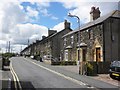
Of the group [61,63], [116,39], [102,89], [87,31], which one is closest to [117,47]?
[116,39]

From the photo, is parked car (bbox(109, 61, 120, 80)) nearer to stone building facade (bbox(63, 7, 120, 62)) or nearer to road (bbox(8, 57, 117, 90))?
road (bbox(8, 57, 117, 90))

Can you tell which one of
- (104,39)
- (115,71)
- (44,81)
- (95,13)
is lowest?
(44,81)

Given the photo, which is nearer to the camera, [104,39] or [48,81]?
[48,81]

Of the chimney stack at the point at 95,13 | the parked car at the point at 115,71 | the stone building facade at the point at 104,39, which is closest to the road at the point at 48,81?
the parked car at the point at 115,71

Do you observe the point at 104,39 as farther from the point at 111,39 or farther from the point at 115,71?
the point at 115,71

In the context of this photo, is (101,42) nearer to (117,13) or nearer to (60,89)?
(117,13)

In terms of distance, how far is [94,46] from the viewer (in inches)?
1383

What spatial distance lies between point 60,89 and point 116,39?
21.8m

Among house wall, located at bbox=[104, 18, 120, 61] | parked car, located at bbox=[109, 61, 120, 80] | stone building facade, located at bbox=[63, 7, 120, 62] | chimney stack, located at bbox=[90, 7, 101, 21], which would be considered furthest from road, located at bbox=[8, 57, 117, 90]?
chimney stack, located at bbox=[90, 7, 101, 21]

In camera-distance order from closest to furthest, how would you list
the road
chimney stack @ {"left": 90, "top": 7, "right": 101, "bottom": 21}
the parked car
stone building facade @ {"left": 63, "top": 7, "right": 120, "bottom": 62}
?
the road → the parked car → stone building facade @ {"left": 63, "top": 7, "right": 120, "bottom": 62} → chimney stack @ {"left": 90, "top": 7, "right": 101, "bottom": 21}

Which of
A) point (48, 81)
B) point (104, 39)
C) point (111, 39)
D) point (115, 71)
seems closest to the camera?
point (48, 81)

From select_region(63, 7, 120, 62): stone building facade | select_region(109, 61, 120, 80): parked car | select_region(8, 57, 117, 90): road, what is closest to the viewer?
select_region(8, 57, 117, 90): road

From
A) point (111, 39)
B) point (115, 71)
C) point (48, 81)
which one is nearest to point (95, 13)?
point (111, 39)

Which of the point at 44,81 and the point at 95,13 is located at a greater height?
the point at 95,13
